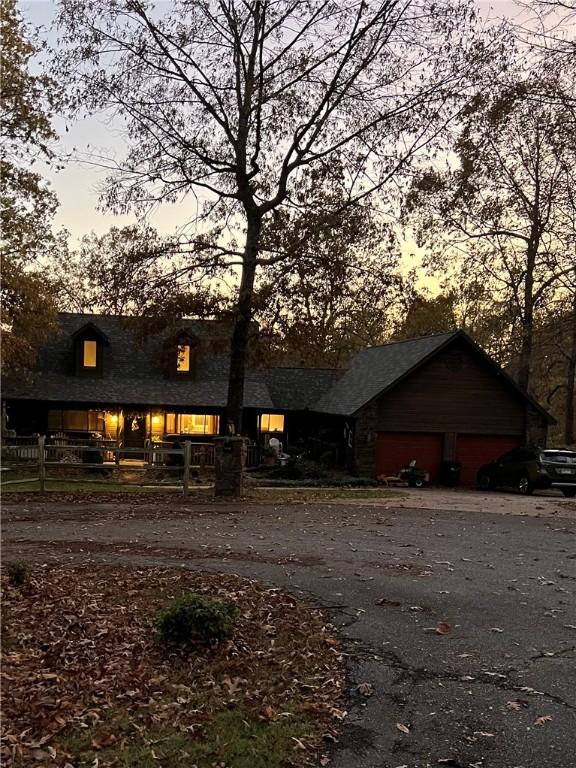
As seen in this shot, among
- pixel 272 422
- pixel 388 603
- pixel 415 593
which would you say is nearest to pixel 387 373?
pixel 272 422

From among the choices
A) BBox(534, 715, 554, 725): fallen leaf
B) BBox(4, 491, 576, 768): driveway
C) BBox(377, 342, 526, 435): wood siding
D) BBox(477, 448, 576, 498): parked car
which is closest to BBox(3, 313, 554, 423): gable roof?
BBox(377, 342, 526, 435): wood siding

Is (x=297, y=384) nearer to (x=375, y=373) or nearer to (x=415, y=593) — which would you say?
(x=375, y=373)

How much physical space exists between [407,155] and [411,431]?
40.7ft

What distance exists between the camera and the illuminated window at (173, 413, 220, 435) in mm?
31125

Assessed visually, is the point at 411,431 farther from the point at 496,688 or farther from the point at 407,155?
the point at 496,688

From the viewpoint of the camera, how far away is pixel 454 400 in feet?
92.8

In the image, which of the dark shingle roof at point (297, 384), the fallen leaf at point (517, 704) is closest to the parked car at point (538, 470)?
the dark shingle roof at point (297, 384)

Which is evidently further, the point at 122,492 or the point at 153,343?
the point at 153,343

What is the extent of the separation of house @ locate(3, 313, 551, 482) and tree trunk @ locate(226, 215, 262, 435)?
235 inches

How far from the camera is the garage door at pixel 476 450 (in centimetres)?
2855

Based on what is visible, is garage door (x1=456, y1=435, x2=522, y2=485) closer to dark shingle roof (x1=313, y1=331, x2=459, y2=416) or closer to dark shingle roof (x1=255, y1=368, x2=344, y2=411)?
dark shingle roof (x1=313, y1=331, x2=459, y2=416)

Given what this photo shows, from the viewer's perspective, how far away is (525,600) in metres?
8.28

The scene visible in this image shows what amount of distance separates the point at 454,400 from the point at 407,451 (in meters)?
2.97

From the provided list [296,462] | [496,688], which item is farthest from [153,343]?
[496,688]
